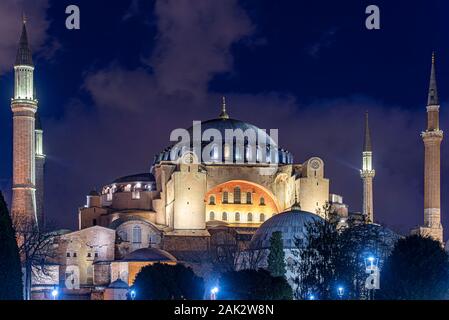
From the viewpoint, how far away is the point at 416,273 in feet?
83.0

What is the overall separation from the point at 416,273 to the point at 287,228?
18939 millimetres

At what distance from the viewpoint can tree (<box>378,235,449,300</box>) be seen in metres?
25.0

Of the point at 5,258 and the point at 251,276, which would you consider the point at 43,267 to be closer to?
the point at 251,276

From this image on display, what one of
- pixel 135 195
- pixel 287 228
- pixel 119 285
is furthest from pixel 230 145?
pixel 119 285

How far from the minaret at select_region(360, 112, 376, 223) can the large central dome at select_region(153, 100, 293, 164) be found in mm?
3742

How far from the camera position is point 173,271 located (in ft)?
108

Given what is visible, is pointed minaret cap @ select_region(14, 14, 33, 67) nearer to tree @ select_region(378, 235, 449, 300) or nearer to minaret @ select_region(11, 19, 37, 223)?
minaret @ select_region(11, 19, 37, 223)

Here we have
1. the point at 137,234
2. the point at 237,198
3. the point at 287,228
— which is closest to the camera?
the point at 287,228

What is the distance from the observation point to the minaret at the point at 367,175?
172ft

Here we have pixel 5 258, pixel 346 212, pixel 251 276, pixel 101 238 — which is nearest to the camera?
pixel 5 258

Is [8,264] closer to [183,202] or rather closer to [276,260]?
[276,260]

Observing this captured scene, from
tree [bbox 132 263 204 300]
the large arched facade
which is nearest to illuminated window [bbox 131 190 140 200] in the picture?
the large arched facade
